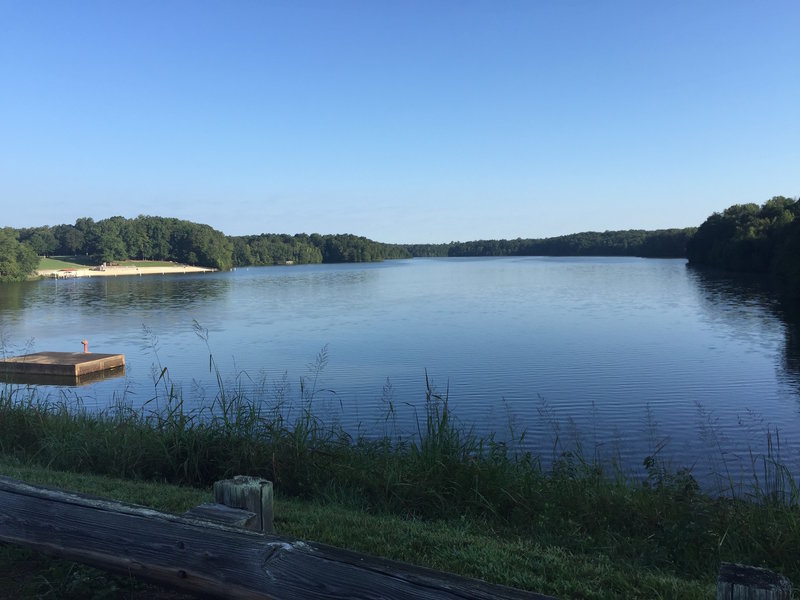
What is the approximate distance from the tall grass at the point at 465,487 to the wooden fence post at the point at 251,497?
2529 mm

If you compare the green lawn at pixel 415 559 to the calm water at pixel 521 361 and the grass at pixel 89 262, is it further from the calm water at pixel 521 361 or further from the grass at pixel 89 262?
the grass at pixel 89 262

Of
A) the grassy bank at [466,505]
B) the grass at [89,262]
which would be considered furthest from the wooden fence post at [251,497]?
the grass at [89,262]

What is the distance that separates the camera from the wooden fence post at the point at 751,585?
185 cm

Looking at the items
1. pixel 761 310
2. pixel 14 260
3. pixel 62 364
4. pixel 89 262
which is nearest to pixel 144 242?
pixel 89 262

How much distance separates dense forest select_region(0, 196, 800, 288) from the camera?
220 feet

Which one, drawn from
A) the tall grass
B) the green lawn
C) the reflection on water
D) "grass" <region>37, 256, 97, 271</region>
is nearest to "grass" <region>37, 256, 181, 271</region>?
"grass" <region>37, 256, 97, 271</region>

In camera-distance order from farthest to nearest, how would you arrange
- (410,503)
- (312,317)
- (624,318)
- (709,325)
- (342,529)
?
(312,317)
(624,318)
(709,325)
(410,503)
(342,529)

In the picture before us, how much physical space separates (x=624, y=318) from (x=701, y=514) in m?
27.4

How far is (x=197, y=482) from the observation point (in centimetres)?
624

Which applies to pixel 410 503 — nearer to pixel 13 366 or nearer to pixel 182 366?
pixel 182 366

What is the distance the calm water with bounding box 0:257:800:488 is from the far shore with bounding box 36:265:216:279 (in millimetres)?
73989

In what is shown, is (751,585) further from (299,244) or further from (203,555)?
(299,244)

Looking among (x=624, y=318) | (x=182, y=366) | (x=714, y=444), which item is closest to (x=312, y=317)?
(x=182, y=366)

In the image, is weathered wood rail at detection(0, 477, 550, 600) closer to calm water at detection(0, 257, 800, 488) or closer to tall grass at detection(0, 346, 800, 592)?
tall grass at detection(0, 346, 800, 592)
